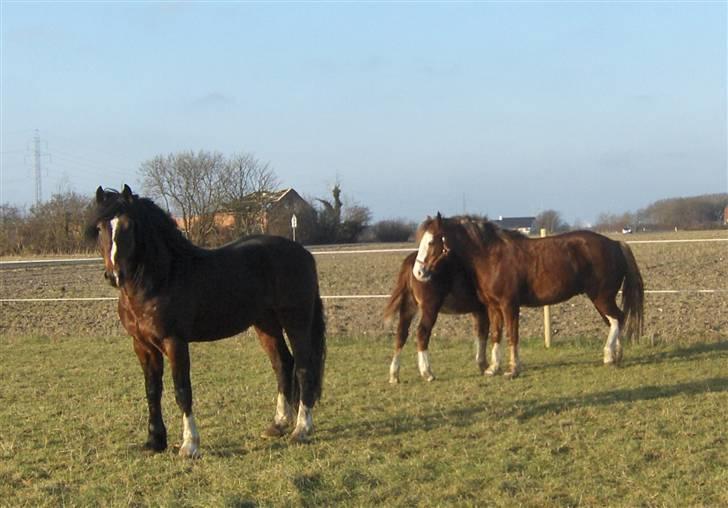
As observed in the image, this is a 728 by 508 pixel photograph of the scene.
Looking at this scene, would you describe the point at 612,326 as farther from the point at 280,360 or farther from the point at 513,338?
the point at 280,360

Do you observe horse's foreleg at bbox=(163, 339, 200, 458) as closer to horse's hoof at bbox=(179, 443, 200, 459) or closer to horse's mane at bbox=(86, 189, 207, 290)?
horse's hoof at bbox=(179, 443, 200, 459)

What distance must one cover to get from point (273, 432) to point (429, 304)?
9.21 ft

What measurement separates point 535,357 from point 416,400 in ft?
8.95

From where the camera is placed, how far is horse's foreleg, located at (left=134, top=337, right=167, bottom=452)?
4930 mm

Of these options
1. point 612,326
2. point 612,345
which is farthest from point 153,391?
point 612,326

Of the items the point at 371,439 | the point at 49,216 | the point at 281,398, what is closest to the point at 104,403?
the point at 281,398

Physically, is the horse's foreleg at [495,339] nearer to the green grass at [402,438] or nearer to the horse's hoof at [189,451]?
the green grass at [402,438]

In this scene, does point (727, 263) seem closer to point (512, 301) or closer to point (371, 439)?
point (512, 301)

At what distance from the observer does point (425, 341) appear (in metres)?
7.44

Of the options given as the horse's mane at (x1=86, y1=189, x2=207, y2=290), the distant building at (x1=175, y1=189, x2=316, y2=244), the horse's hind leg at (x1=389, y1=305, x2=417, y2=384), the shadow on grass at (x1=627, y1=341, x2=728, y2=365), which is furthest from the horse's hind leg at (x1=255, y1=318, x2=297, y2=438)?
the distant building at (x1=175, y1=189, x2=316, y2=244)

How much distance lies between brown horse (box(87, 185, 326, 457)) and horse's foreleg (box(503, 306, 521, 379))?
98.3 inches

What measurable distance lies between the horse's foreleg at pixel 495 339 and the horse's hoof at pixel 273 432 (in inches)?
113

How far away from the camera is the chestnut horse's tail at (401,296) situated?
7946 millimetres

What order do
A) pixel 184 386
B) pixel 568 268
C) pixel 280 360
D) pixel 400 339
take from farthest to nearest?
pixel 568 268
pixel 400 339
pixel 280 360
pixel 184 386
